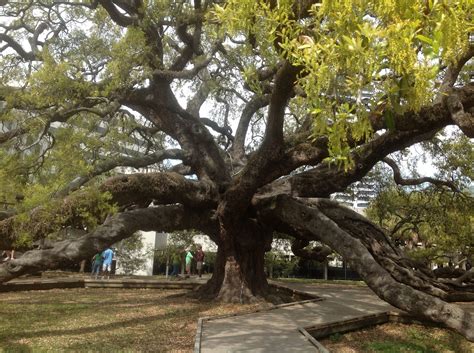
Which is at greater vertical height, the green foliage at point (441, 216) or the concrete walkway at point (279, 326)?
the green foliage at point (441, 216)

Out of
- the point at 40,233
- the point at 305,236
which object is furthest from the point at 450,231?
the point at 40,233

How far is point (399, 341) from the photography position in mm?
8469

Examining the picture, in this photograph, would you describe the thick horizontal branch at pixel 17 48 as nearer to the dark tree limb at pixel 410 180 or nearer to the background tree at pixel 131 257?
the dark tree limb at pixel 410 180

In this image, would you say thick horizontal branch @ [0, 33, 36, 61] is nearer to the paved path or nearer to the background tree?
the paved path

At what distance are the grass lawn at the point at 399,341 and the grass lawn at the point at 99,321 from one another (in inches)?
106

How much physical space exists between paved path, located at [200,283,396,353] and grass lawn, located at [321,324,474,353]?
0.55 meters

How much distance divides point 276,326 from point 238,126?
7044mm

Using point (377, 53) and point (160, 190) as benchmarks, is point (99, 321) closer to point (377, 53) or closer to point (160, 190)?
point (160, 190)

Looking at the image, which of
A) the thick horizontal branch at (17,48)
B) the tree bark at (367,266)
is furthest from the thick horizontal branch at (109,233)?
the thick horizontal branch at (17,48)

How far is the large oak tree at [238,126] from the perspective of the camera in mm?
3418

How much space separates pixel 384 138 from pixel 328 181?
2532 millimetres

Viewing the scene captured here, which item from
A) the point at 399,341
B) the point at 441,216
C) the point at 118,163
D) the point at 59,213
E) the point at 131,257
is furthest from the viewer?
the point at 131,257

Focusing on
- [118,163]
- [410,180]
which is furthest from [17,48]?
[410,180]

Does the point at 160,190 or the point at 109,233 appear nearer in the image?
the point at 109,233
